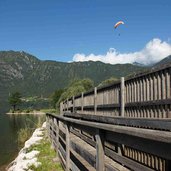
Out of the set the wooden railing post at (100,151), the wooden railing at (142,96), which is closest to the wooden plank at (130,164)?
the wooden railing post at (100,151)

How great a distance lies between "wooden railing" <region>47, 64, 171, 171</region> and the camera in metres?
2.49

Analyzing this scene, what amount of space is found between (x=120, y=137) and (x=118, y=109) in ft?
13.8

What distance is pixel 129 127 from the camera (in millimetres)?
2840

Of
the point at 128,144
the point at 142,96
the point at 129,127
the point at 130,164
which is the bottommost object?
the point at 130,164

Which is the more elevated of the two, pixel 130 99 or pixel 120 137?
pixel 130 99

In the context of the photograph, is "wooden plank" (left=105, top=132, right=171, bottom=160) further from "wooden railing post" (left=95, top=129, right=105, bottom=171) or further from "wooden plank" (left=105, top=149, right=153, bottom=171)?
"wooden railing post" (left=95, top=129, right=105, bottom=171)

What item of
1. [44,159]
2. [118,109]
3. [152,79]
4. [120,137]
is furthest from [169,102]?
[44,159]

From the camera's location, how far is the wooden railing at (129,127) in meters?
2.49

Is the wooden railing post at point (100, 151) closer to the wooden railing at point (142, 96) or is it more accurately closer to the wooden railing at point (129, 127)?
the wooden railing at point (129, 127)

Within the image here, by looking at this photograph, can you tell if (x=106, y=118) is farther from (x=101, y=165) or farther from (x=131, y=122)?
(x=131, y=122)

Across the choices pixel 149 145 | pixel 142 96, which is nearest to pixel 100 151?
pixel 149 145

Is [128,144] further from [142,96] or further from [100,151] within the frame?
[142,96]

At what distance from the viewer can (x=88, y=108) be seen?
1167 centimetres

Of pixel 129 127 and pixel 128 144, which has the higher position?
pixel 129 127
